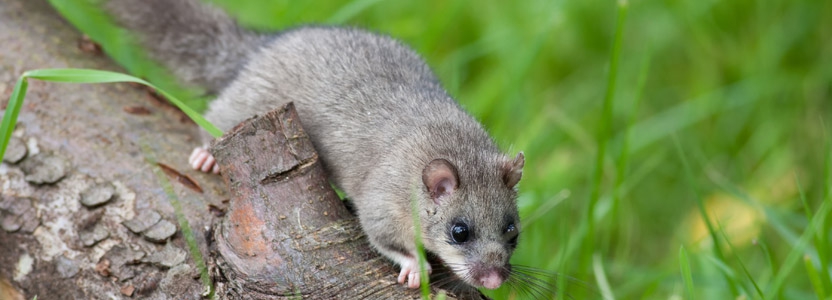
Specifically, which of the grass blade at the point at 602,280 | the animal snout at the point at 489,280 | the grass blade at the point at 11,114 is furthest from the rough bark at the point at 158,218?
the grass blade at the point at 602,280

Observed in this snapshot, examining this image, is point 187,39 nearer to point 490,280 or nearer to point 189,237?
point 189,237

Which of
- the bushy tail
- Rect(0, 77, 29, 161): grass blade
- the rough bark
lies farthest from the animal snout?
the bushy tail

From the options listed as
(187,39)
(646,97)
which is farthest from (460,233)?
(646,97)

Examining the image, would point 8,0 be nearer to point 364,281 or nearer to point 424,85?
point 424,85

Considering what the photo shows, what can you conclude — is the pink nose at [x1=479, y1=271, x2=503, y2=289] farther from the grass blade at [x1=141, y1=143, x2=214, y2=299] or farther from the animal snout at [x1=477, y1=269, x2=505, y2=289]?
the grass blade at [x1=141, y1=143, x2=214, y2=299]

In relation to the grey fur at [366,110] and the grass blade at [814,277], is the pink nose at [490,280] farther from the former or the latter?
the grass blade at [814,277]

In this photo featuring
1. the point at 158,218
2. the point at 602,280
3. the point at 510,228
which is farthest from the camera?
the point at 602,280

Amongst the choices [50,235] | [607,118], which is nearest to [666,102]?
[607,118]
